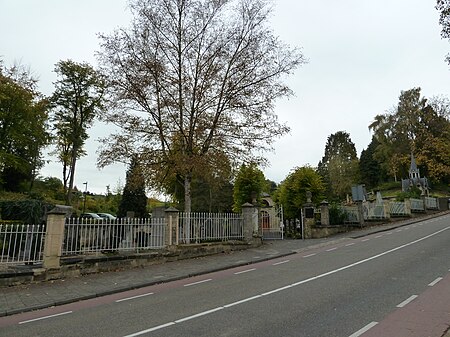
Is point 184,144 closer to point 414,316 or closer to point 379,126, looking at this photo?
point 414,316

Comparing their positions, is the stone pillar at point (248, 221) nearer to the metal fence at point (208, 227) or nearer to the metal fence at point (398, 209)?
the metal fence at point (208, 227)

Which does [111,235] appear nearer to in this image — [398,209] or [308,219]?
[308,219]

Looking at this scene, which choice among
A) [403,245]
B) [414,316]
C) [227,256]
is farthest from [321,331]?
[403,245]

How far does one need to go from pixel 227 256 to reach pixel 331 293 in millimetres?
7787

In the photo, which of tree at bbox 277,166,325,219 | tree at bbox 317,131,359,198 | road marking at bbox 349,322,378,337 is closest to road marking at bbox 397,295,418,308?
road marking at bbox 349,322,378,337

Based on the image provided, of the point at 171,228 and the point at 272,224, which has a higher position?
the point at 272,224

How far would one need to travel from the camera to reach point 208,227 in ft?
51.5

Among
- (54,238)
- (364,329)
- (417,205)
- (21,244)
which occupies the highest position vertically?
(417,205)

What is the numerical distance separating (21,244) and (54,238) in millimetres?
879

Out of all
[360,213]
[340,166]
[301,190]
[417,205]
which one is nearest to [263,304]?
[301,190]

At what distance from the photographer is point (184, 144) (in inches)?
672

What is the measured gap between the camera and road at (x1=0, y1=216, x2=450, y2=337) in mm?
5441

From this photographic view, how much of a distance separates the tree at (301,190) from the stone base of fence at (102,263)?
10316 millimetres

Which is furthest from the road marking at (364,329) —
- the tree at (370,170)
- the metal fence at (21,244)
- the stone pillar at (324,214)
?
the tree at (370,170)
